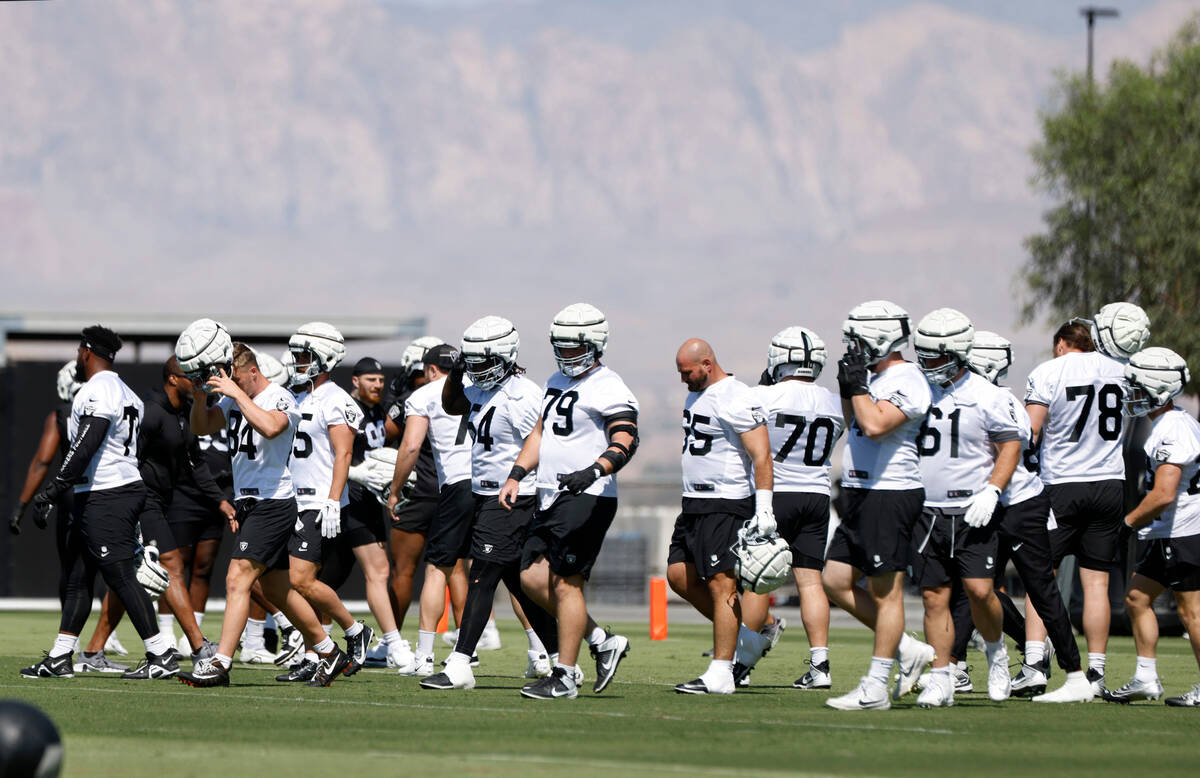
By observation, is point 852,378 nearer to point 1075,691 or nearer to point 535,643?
point 1075,691

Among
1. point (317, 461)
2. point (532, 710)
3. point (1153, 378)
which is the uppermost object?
point (1153, 378)

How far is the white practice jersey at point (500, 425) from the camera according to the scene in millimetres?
12461

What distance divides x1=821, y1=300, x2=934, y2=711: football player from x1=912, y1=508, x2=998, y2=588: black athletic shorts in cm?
61

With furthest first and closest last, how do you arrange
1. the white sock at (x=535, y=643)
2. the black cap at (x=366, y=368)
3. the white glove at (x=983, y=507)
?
the black cap at (x=366, y=368)
the white sock at (x=535, y=643)
the white glove at (x=983, y=507)

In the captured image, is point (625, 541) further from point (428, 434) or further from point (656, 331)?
point (656, 331)

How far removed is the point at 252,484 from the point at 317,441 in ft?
1.99

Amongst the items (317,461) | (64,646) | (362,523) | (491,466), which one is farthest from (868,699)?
(64,646)

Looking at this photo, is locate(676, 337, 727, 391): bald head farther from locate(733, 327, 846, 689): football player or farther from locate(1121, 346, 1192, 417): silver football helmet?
locate(1121, 346, 1192, 417): silver football helmet

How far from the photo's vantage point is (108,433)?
42.4ft

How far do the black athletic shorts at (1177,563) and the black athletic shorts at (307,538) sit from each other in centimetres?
541

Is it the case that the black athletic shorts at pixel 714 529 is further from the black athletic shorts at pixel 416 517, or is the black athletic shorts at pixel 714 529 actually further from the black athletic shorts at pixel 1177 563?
the black athletic shorts at pixel 416 517

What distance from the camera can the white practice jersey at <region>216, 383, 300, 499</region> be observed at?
1234cm

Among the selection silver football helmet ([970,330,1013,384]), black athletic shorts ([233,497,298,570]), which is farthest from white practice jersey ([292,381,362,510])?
silver football helmet ([970,330,1013,384])

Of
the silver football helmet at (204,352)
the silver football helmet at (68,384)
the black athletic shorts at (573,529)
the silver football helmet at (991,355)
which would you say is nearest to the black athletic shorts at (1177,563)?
the silver football helmet at (991,355)
